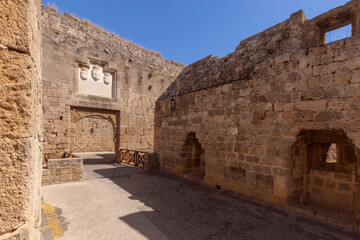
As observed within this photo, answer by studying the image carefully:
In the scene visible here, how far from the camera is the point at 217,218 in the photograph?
3.77m

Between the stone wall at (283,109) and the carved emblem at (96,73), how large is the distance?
6.35 meters

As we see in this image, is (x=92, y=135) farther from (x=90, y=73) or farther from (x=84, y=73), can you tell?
(x=84, y=73)

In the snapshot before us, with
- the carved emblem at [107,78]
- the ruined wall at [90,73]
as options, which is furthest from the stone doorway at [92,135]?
the carved emblem at [107,78]

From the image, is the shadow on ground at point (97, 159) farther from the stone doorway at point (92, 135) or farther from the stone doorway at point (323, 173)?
the stone doorway at point (323, 173)

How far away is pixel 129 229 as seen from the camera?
334 centimetres

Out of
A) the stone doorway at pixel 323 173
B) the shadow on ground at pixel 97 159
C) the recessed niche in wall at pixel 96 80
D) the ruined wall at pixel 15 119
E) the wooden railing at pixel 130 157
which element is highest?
the recessed niche in wall at pixel 96 80

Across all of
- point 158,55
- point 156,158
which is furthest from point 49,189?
point 158,55

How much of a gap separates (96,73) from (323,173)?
10165mm

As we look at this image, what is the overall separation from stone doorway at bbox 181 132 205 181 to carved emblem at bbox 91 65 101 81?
6284mm

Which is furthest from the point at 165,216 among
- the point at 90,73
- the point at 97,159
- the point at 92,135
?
the point at 92,135

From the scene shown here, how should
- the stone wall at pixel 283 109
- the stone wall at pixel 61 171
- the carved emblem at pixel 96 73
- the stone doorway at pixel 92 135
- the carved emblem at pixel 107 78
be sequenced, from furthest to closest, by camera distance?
the stone doorway at pixel 92 135, the carved emblem at pixel 107 78, the carved emblem at pixel 96 73, the stone wall at pixel 61 171, the stone wall at pixel 283 109

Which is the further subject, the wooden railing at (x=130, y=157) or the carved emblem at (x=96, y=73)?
the carved emblem at (x=96, y=73)

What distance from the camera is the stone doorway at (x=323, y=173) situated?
13.3ft

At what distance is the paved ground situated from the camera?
3.20m
